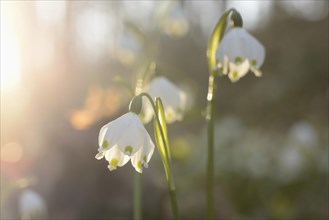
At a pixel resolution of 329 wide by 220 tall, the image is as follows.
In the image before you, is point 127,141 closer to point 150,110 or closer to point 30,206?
point 150,110

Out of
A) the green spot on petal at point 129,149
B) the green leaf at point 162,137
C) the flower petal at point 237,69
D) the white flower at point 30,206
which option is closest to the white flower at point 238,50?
the flower petal at point 237,69

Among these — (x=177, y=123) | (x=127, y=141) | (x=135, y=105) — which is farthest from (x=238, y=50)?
(x=177, y=123)

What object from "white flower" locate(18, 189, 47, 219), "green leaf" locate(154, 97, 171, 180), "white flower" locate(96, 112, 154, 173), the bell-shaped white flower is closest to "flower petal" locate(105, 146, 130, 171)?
"white flower" locate(96, 112, 154, 173)

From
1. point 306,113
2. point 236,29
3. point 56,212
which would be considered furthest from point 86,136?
point 306,113

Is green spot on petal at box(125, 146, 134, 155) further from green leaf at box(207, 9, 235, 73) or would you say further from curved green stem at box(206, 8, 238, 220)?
green leaf at box(207, 9, 235, 73)

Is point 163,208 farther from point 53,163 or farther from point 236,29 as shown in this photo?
point 236,29

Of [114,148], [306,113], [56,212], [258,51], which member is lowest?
[306,113]

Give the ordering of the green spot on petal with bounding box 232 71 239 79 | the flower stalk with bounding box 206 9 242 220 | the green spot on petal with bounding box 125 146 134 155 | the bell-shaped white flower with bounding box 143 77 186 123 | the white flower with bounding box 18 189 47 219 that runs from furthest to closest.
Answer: the white flower with bounding box 18 189 47 219
the bell-shaped white flower with bounding box 143 77 186 123
the green spot on petal with bounding box 232 71 239 79
the flower stalk with bounding box 206 9 242 220
the green spot on petal with bounding box 125 146 134 155
